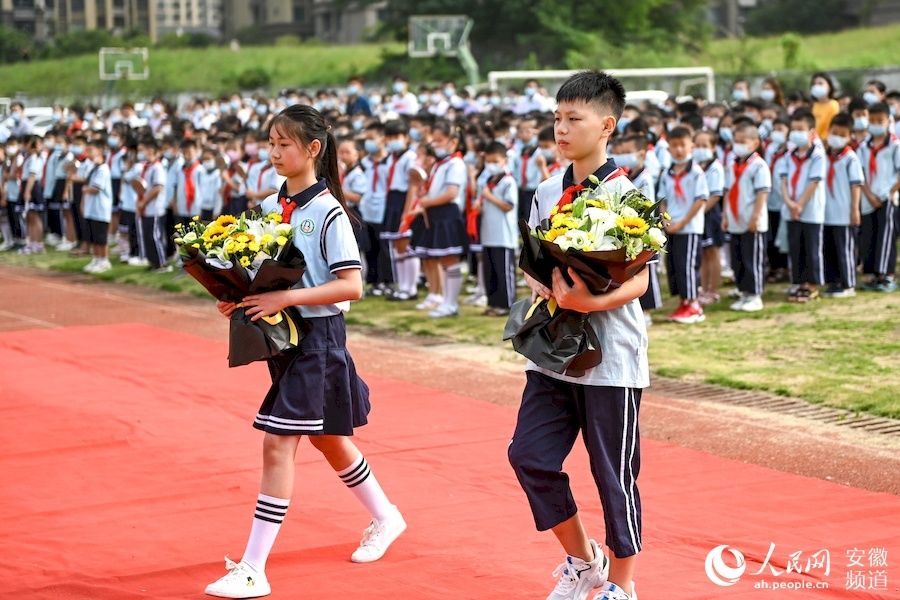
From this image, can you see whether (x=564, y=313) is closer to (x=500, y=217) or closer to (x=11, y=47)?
(x=500, y=217)

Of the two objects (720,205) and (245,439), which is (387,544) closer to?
(245,439)

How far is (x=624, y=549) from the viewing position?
4699 millimetres

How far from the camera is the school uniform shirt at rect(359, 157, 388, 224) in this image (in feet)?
49.1

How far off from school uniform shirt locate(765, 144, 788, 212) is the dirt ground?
12.5 feet

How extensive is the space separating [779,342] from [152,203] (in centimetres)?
965

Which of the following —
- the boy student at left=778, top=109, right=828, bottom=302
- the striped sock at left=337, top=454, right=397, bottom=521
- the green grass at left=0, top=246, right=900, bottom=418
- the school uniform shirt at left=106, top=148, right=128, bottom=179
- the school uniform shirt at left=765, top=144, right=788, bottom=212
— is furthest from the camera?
the school uniform shirt at left=106, top=148, right=128, bottom=179

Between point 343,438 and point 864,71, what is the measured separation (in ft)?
82.7

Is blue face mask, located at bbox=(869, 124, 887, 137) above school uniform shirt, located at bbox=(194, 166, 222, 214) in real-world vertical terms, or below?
above

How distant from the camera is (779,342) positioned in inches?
437

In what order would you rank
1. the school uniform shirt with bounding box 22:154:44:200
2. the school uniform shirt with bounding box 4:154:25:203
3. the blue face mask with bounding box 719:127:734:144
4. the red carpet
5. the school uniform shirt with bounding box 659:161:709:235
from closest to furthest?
the red carpet
the school uniform shirt with bounding box 659:161:709:235
the blue face mask with bounding box 719:127:734:144
the school uniform shirt with bounding box 22:154:44:200
the school uniform shirt with bounding box 4:154:25:203

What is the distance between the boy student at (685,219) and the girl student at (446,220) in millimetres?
2077

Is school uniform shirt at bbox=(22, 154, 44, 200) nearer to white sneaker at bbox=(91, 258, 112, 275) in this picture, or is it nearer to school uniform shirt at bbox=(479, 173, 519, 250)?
white sneaker at bbox=(91, 258, 112, 275)

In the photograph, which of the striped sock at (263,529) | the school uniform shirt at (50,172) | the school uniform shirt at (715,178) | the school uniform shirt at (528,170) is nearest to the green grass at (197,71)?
the school uniform shirt at (50,172)

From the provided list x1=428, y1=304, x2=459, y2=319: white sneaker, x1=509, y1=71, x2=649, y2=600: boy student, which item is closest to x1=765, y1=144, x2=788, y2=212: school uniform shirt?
x1=428, y1=304, x2=459, y2=319: white sneaker
